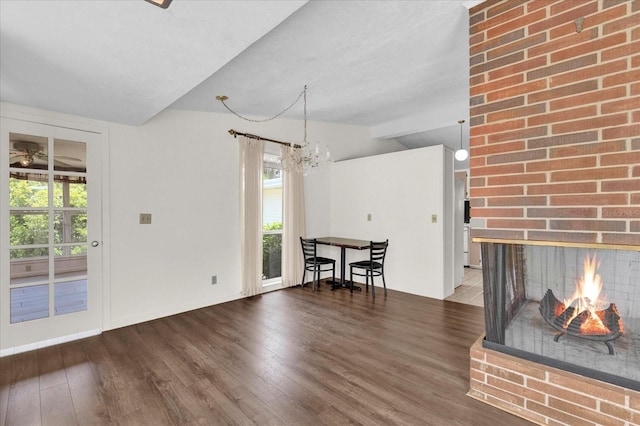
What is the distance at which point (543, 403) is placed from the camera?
1.87 meters

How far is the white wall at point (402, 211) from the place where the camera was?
180 inches

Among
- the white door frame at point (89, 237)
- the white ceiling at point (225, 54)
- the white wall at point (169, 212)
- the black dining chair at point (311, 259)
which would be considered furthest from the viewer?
the black dining chair at point (311, 259)

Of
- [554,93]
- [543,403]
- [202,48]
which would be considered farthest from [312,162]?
[543,403]

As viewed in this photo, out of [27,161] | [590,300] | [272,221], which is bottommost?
[590,300]

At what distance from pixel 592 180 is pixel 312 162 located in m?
2.81

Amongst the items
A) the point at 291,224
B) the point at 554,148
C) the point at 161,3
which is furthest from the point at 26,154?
the point at 554,148

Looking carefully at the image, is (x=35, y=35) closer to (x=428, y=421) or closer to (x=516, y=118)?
(x=516, y=118)

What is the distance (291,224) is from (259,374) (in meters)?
2.94

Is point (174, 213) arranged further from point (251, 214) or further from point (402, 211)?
point (402, 211)

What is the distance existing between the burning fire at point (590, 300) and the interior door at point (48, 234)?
4.35m

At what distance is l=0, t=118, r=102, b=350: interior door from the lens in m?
2.94

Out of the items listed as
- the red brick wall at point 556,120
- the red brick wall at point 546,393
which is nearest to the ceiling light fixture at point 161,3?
the red brick wall at point 556,120

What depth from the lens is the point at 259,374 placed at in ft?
8.09

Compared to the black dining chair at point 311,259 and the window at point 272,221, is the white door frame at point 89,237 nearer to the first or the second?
the window at point 272,221
